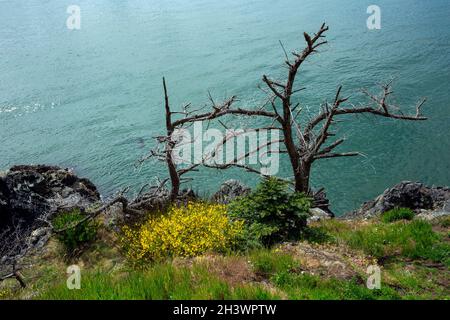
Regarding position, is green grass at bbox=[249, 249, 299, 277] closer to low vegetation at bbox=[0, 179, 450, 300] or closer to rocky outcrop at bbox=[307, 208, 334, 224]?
low vegetation at bbox=[0, 179, 450, 300]

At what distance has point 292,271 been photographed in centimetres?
1051

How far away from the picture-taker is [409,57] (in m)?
43.1

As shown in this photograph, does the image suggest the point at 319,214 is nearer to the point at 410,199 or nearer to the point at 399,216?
the point at 410,199

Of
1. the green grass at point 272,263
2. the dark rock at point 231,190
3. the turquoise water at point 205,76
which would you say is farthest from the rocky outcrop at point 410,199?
the green grass at point 272,263

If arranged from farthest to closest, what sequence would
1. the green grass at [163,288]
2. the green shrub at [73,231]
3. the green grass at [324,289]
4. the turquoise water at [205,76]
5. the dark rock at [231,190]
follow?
the turquoise water at [205,76] → the dark rock at [231,190] → the green shrub at [73,231] → the green grass at [324,289] → the green grass at [163,288]

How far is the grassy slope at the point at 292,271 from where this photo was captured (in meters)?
8.74

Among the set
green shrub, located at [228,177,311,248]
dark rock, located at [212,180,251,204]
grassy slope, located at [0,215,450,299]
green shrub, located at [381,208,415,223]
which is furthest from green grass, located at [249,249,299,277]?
dark rock, located at [212,180,251,204]

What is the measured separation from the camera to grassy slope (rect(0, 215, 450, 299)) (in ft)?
28.7

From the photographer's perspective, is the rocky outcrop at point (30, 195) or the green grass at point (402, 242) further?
the rocky outcrop at point (30, 195)

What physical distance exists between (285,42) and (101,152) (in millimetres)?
26621

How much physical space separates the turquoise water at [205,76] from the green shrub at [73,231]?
442 inches

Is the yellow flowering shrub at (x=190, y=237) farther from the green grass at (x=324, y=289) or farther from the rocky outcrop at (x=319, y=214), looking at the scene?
the rocky outcrop at (x=319, y=214)

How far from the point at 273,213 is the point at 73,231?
7433 mm
